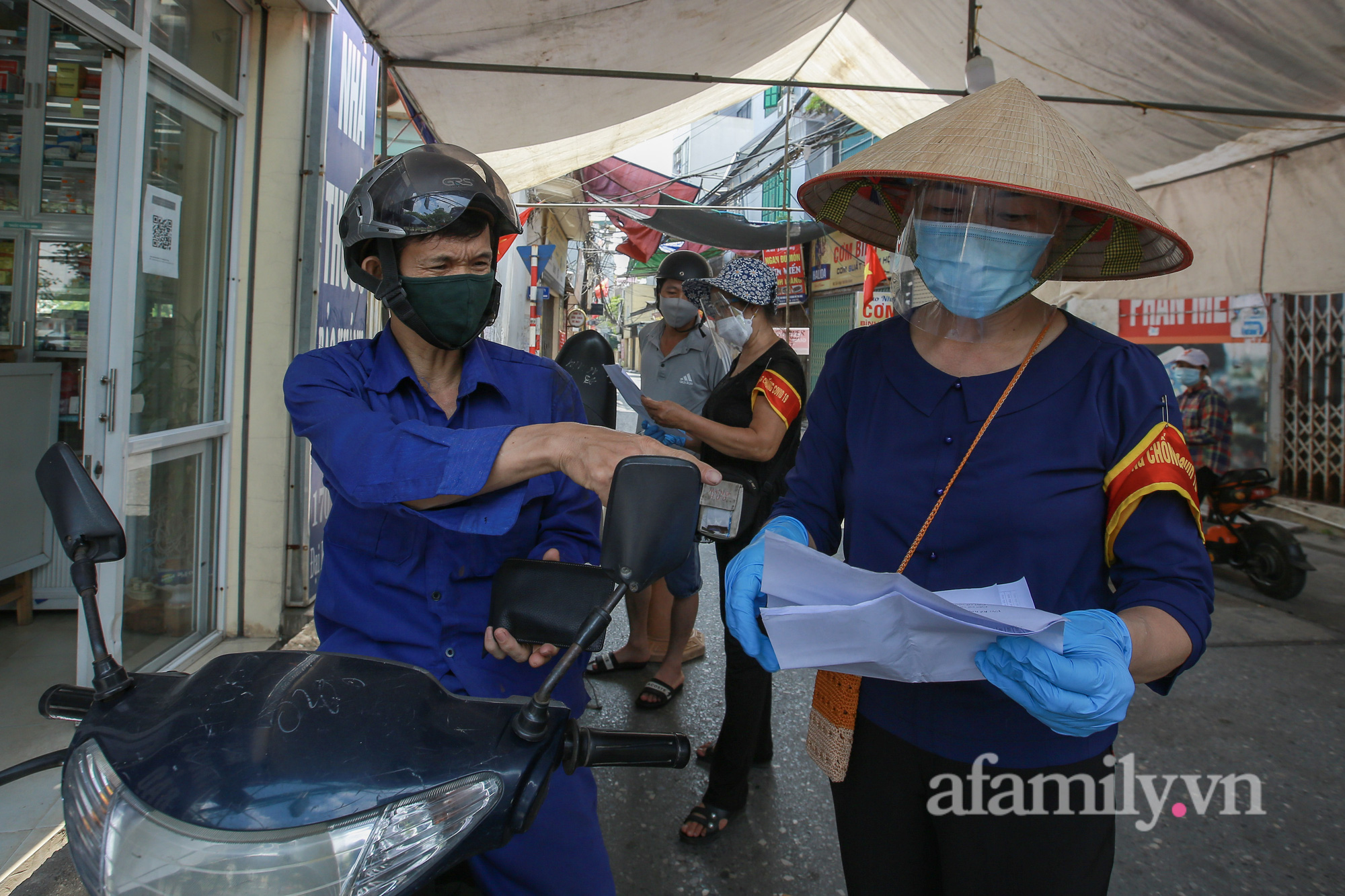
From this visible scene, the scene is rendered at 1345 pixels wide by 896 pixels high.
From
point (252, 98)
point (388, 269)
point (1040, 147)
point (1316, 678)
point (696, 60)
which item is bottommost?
point (1316, 678)

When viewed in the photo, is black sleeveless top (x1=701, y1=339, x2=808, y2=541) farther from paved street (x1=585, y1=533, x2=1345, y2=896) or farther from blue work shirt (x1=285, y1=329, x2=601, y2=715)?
blue work shirt (x1=285, y1=329, x2=601, y2=715)

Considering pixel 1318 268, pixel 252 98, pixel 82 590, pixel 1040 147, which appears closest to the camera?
pixel 82 590

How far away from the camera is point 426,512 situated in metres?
1.22

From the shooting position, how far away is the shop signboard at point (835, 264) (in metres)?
15.1

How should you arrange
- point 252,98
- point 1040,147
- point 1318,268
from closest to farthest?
point 1040,147
point 252,98
point 1318,268

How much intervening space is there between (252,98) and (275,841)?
414cm

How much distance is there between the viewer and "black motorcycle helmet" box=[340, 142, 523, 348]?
145 cm

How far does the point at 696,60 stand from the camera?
14.2 feet

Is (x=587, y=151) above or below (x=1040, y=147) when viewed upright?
above

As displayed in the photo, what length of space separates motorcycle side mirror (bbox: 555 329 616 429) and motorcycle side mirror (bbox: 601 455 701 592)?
7.59 ft

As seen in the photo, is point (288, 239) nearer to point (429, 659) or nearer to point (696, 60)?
point (696, 60)

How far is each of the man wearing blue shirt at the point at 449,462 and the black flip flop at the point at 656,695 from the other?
2125 mm

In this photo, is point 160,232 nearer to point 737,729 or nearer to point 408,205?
point 408,205

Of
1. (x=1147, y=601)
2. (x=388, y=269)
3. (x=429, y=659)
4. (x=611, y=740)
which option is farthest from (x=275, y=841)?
(x=1147, y=601)
